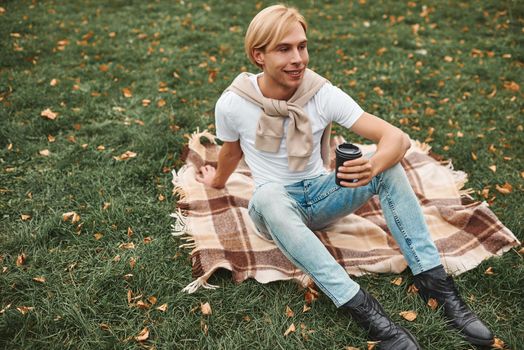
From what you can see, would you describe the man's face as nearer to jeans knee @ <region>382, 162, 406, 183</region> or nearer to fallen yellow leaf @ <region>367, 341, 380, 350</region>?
jeans knee @ <region>382, 162, 406, 183</region>

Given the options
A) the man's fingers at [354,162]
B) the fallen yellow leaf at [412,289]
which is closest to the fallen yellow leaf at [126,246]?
the man's fingers at [354,162]

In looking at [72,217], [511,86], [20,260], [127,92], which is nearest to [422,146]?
[511,86]

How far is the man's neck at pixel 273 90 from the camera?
2.56 metres

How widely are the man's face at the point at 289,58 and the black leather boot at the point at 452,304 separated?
139cm

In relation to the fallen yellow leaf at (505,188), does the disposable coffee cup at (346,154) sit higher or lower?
higher

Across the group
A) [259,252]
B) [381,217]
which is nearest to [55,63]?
[259,252]

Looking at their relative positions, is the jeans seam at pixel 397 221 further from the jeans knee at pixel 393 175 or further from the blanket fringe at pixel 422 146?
the blanket fringe at pixel 422 146

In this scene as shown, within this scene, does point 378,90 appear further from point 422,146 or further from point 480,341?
point 480,341

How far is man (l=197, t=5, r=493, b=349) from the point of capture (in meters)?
2.27

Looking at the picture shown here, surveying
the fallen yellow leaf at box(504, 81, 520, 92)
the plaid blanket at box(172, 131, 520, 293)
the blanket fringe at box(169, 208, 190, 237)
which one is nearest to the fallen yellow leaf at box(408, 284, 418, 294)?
the plaid blanket at box(172, 131, 520, 293)

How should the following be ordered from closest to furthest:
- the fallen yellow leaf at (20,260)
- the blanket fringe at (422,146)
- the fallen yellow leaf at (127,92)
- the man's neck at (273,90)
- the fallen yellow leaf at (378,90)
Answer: the man's neck at (273,90) → the fallen yellow leaf at (20,260) → the blanket fringe at (422,146) → the fallen yellow leaf at (127,92) → the fallen yellow leaf at (378,90)

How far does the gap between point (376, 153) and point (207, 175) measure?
61.8 inches

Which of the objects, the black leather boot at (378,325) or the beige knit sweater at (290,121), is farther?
the beige knit sweater at (290,121)

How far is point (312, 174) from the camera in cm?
277
